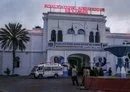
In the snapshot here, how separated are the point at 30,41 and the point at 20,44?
406 cm

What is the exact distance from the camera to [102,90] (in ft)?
81.4

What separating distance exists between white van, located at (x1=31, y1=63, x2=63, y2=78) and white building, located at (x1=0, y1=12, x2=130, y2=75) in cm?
996

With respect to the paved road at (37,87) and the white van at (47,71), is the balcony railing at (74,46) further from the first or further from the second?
→ the paved road at (37,87)

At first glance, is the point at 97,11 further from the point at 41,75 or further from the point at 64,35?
the point at 41,75

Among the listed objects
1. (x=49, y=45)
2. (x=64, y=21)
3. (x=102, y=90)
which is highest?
(x=64, y=21)

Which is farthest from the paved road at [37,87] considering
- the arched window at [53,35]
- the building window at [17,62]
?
the arched window at [53,35]

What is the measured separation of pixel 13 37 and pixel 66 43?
939 centimetres

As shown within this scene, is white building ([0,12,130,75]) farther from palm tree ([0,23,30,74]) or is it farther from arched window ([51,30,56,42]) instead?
palm tree ([0,23,30,74])

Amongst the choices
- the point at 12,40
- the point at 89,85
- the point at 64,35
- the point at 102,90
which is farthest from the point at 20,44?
the point at 102,90

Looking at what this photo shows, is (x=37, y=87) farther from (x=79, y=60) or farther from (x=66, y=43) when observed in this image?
(x=79, y=60)

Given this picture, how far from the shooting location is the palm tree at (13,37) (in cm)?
7000

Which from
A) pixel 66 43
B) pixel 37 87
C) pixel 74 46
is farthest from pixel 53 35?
pixel 37 87

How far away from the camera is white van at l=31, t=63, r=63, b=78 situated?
196 ft

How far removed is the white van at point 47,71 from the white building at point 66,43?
9.96 metres
